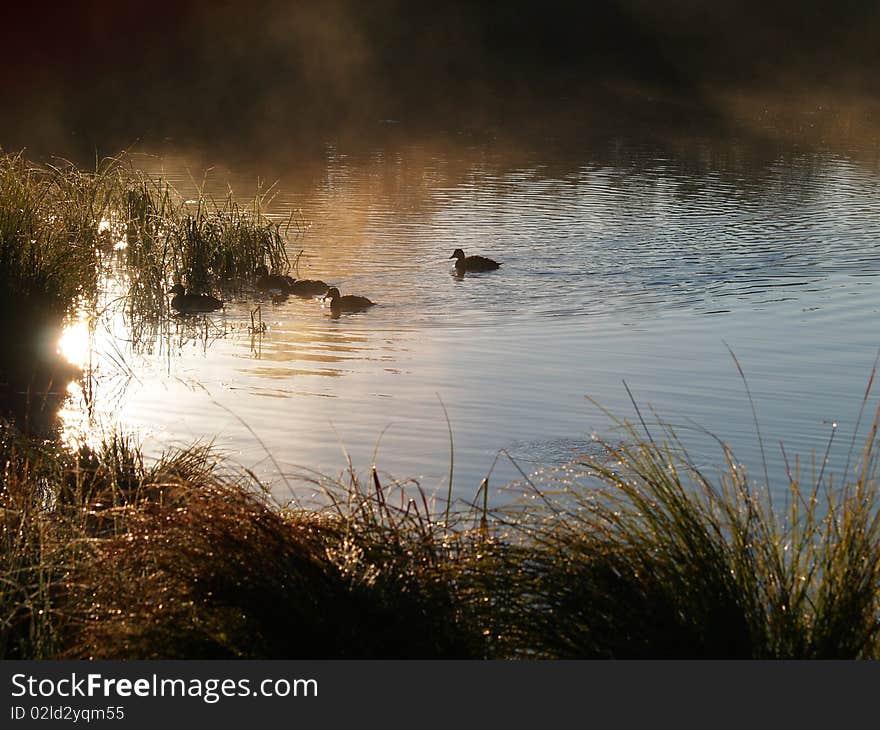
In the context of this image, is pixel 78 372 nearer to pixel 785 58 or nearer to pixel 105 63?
pixel 105 63

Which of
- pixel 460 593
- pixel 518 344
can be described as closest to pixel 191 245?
pixel 518 344

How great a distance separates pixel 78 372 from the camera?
34.9ft

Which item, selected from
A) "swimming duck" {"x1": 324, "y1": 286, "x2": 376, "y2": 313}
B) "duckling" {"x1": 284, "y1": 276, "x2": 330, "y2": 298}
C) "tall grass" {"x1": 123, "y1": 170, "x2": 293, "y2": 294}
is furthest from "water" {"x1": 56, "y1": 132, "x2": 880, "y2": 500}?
"tall grass" {"x1": 123, "y1": 170, "x2": 293, "y2": 294}

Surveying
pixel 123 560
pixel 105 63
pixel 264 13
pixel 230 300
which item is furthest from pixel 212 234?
pixel 264 13

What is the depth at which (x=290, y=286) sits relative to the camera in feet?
50.8

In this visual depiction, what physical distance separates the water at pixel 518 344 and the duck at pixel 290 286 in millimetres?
434

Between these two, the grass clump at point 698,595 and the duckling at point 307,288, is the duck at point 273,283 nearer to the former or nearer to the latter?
the duckling at point 307,288

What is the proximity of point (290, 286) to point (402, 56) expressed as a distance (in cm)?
6515

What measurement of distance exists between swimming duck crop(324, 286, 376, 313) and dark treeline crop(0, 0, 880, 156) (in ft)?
129

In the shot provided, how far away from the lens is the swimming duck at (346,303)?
47.3 ft

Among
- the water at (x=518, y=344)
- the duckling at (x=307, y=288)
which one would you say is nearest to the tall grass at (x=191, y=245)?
the duckling at (x=307, y=288)

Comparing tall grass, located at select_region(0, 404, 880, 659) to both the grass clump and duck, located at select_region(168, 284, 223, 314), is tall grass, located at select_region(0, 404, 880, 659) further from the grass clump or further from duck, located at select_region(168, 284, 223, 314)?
duck, located at select_region(168, 284, 223, 314)

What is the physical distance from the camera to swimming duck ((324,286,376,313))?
1443 centimetres

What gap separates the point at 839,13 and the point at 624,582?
89.4m
